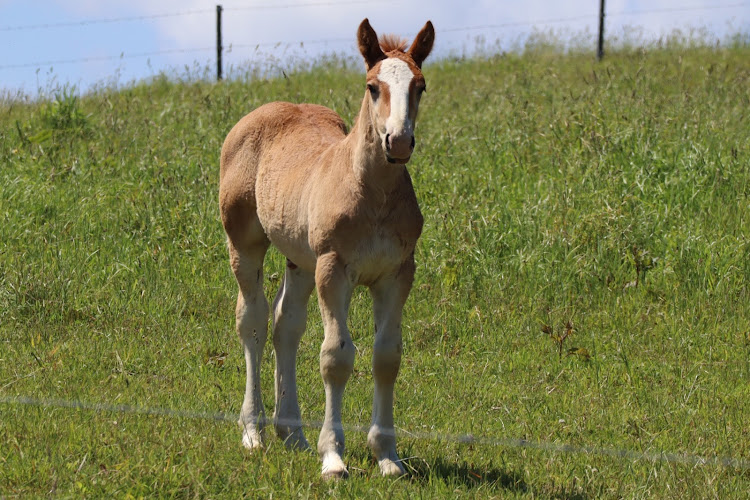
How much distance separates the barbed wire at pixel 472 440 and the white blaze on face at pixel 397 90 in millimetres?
1666

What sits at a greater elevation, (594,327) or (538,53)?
(538,53)

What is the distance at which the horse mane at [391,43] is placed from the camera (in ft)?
17.1

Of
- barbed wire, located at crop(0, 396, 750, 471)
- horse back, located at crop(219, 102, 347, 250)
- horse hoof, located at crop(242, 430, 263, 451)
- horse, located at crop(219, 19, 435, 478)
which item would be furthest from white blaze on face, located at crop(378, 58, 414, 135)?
horse hoof, located at crop(242, 430, 263, 451)

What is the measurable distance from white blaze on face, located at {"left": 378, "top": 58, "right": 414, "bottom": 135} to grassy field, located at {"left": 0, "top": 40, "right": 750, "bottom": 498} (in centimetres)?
171

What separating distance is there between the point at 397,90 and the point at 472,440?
81.6 inches

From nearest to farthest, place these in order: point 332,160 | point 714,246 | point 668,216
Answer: point 332,160, point 714,246, point 668,216

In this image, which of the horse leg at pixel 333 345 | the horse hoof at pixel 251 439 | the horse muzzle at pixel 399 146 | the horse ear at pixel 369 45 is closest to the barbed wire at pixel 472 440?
the horse hoof at pixel 251 439

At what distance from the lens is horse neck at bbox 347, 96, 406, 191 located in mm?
5114

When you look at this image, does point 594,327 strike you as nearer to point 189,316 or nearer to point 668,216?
point 668,216

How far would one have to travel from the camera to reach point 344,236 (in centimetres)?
508

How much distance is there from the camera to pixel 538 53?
18391 millimetres

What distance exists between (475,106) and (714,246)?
548 cm

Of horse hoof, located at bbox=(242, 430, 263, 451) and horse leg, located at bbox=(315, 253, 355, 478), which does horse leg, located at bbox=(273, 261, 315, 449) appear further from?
horse leg, located at bbox=(315, 253, 355, 478)

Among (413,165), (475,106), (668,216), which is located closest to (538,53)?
(475,106)
